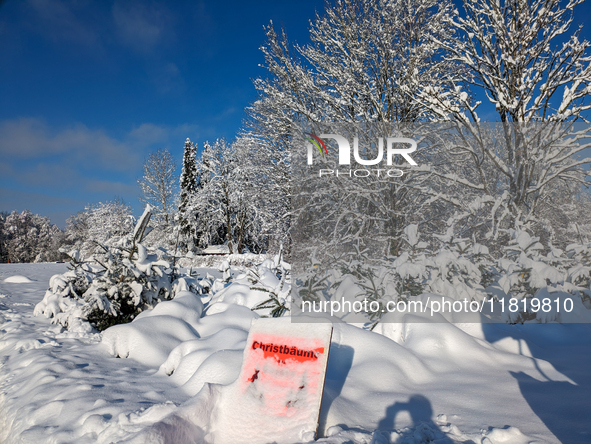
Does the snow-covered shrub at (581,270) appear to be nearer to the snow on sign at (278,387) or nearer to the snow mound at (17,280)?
the snow on sign at (278,387)

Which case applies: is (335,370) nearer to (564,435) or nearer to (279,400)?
(279,400)

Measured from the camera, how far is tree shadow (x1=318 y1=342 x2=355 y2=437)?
5.84 ft

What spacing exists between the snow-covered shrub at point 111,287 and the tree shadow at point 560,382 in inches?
164

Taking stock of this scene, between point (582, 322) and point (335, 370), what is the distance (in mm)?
2960

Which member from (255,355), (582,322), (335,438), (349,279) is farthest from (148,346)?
(582,322)

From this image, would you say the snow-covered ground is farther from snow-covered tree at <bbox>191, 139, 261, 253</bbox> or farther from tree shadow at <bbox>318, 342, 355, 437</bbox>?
snow-covered tree at <bbox>191, 139, 261, 253</bbox>

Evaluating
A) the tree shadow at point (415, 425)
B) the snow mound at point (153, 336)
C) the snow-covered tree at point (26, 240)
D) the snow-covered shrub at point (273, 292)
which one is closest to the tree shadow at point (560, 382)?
the tree shadow at point (415, 425)

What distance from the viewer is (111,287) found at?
4117 millimetres

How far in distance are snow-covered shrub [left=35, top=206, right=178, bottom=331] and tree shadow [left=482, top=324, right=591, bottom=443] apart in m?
4.16

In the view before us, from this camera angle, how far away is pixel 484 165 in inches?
198

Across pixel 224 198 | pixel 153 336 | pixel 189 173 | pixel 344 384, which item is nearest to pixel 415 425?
pixel 344 384

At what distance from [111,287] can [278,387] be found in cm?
322

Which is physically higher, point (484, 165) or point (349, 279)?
point (484, 165)

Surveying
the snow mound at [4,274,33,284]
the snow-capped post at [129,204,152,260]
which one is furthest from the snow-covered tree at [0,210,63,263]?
the snow-capped post at [129,204,152,260]
